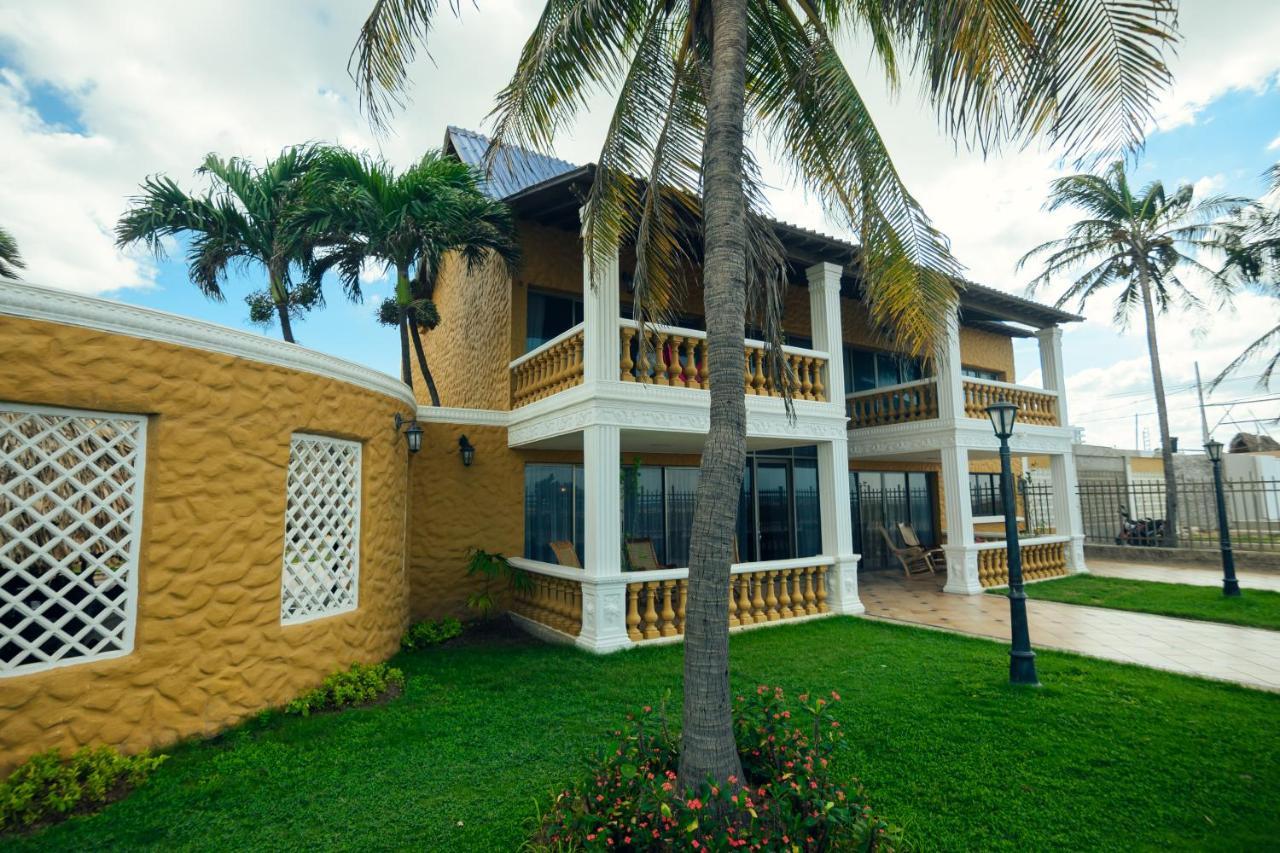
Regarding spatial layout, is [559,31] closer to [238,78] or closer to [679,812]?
[238,78]

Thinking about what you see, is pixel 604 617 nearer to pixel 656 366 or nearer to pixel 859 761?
pixel 656 366

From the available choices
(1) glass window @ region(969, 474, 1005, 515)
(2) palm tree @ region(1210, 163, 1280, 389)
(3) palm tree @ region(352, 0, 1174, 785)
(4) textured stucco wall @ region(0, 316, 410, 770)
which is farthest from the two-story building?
(2) palm tree @ region(1210, 163, 1280, 389)

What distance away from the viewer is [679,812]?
2822mm

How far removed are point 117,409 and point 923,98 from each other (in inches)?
245

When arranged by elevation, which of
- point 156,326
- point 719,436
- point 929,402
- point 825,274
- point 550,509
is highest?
point 825,274

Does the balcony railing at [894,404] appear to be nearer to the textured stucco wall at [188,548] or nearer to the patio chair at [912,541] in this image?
the patio chair at [912,541]

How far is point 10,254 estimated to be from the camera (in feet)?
32.2

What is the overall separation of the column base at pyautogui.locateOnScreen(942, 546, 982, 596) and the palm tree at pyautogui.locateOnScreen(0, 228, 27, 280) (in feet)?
53.0

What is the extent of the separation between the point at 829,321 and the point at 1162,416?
1192cm

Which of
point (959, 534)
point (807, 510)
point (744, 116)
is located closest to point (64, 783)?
point (744, 116)

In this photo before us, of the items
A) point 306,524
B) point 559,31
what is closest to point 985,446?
point 559,31

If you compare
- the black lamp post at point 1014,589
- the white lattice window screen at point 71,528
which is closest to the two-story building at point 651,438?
the black lamp post at point 1014,589

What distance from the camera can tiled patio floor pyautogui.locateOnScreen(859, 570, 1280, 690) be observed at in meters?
6.06

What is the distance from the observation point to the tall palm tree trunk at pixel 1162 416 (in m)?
14.3
